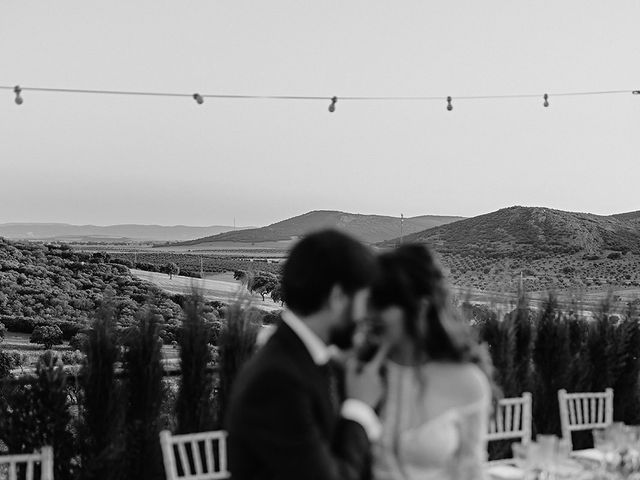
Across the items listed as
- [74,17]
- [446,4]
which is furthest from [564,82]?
[74,17]

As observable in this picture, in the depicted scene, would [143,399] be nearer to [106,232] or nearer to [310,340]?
[310,340]

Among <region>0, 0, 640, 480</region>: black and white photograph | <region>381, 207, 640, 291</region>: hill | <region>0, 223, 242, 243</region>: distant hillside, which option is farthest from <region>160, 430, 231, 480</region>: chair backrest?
<region>381, 207, 640, 291</region>: hill

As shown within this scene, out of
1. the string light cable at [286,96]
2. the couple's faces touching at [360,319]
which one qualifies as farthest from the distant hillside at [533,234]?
the couple's faces touching at [360,319]

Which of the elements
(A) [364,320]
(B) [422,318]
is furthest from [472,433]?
(A) [364,320]

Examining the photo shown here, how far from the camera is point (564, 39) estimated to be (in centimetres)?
770

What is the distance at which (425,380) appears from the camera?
2000 millimetres

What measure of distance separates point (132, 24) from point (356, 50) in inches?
79.5

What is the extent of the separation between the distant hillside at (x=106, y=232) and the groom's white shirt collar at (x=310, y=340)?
10.7 m

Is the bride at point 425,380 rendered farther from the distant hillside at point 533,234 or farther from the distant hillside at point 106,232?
the distant hillside at point 533,234

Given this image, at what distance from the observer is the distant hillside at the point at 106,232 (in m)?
12.7

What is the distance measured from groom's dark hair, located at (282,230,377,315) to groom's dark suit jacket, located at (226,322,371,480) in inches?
3.4

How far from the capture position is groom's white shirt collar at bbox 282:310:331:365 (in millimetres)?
1763

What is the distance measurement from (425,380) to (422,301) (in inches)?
8.2

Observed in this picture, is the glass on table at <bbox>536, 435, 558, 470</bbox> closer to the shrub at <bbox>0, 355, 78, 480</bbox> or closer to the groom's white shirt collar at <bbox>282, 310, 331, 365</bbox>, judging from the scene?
the groom's white shirt collar at <bbox>282, 310, 331, 365</bbox>
